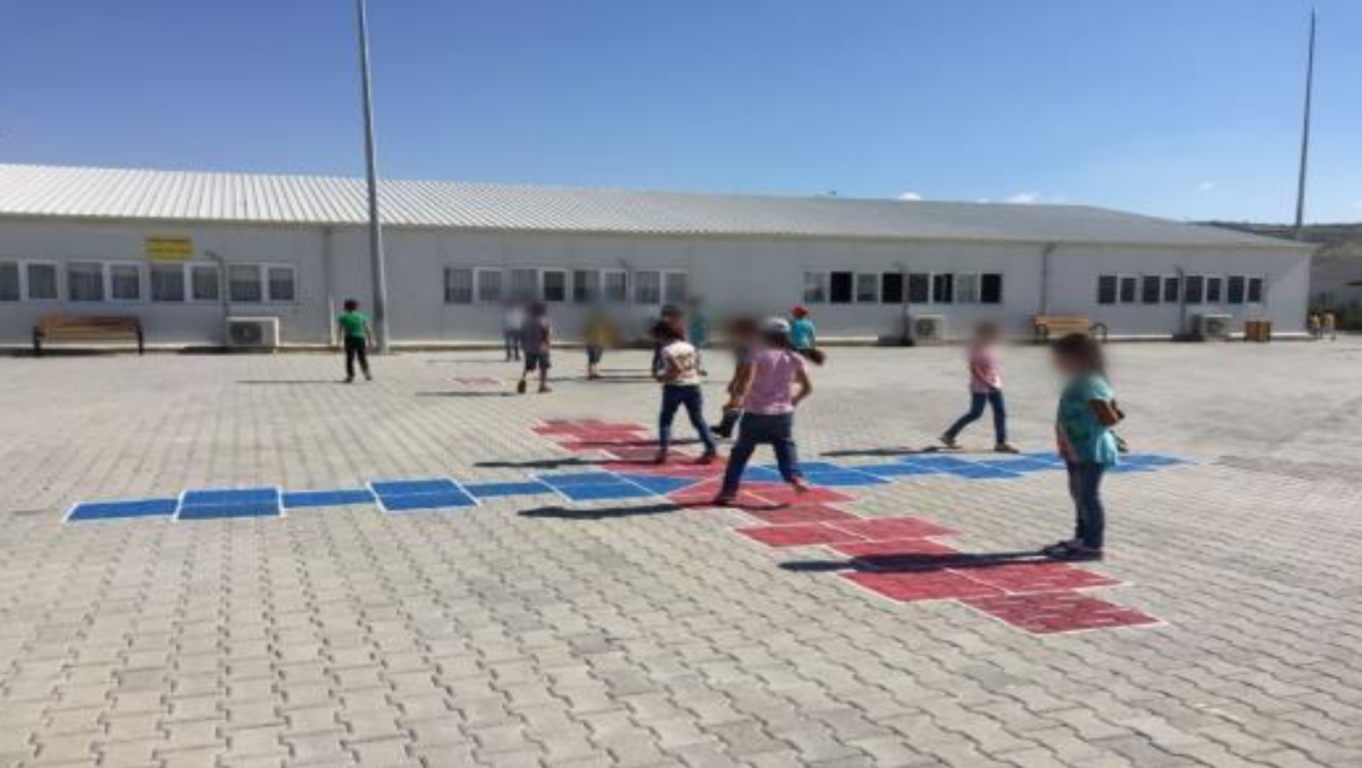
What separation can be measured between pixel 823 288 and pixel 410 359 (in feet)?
44.2

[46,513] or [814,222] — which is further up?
[814,222]

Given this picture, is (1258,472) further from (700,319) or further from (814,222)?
(814,222)

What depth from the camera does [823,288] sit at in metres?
33.0

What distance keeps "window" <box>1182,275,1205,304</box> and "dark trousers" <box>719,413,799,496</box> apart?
33785 millimetres

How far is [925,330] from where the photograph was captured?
33281mm

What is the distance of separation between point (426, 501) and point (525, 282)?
2179 centimetres

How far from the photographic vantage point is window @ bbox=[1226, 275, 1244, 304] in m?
38.6

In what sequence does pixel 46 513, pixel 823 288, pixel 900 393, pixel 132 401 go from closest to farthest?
pixel 46 513 → pixel 132 401 → pixel 900 393 → pixel 823 288

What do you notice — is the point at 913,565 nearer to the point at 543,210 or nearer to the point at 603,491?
the point at 603,491

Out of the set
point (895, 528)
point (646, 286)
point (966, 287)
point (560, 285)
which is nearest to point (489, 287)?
point (560, 285)

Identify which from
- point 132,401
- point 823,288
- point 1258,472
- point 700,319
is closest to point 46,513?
point 132,401

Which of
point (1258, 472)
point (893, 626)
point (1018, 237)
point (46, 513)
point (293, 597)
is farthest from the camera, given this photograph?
point (1018, 237)

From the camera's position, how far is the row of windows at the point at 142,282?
25.9 metres

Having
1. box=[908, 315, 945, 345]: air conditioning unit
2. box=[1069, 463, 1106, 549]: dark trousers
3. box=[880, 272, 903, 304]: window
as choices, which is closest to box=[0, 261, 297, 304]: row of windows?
box=[880, 272, 903, 304]: window
